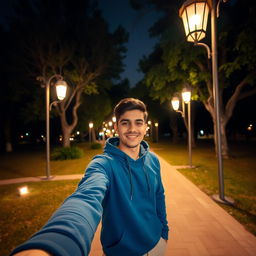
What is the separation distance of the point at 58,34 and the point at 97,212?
705 inches

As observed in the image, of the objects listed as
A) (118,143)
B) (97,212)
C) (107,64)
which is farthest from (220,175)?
(107,64)

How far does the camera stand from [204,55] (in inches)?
524

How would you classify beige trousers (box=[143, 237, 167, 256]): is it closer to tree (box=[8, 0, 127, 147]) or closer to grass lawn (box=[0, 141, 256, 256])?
grass lawn (box=[0, 141, 256, 256])

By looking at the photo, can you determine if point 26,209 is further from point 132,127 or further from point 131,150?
point 132,127

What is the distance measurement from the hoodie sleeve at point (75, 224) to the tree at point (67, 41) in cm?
1614

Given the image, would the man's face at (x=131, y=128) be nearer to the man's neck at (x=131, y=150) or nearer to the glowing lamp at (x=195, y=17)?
the man's neck at (x=131, y=150)

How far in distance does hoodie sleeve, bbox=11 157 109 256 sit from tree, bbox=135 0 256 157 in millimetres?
11794

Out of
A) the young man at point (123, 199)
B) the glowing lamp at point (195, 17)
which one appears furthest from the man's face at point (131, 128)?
the glowing lamp at point (195, 17)

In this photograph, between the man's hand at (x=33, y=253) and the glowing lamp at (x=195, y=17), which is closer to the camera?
the man's hand at (x=33, y=253)

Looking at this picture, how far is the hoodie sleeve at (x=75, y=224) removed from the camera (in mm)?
842

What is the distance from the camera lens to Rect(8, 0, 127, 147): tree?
15.1m

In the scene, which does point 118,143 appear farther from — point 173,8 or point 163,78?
point 173,8

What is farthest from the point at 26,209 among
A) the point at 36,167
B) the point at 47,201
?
the point at 36,167

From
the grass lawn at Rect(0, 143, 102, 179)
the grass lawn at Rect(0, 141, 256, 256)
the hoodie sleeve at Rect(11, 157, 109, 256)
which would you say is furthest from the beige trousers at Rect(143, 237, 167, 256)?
the grass lawn at Rect(0, 143, 102, 179)
